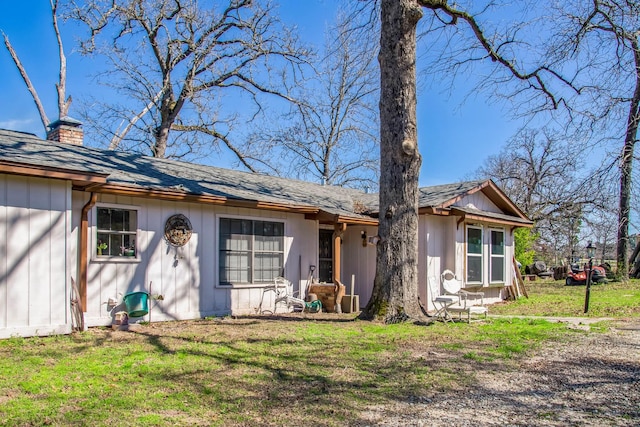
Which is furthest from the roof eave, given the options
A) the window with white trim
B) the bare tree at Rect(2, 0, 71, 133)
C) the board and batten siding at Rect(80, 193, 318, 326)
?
the bare tree at Rect(2, 0, 71, 133)

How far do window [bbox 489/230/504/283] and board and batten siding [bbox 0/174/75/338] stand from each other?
10680 millimetres

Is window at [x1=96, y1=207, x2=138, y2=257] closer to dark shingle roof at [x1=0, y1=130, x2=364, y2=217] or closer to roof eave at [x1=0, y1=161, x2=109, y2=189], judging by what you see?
dark shingle roof at [x1=0, y1=130, x2=364, y2=217]

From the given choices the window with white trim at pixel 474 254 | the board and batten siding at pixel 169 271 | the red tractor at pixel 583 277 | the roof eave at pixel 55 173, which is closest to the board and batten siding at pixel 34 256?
the roof eave at pixel 55 173

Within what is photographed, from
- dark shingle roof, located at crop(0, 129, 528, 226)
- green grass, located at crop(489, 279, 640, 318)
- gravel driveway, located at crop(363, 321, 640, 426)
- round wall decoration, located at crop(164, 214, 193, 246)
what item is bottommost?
green grass, located at crop(489, 279, 640, 318)

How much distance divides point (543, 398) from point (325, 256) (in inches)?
350

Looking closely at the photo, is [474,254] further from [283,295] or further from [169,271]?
[169,271]

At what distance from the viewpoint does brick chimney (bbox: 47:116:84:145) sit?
1094 cm

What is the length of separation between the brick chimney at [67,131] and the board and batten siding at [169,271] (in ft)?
10.5

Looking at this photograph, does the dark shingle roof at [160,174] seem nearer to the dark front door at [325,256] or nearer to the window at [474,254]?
the dark front door at [325,256]

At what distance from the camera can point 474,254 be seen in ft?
44.2

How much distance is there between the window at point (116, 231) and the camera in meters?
8.63

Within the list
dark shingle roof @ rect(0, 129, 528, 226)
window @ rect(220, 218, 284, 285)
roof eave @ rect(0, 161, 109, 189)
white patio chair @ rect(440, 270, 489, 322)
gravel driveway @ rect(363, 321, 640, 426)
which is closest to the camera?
gravel driveway @ rect(363, 321, 640, 426)

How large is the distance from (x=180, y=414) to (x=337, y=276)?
7659 mm

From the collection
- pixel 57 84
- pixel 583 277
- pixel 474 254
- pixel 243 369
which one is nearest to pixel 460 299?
pixel 474 254
